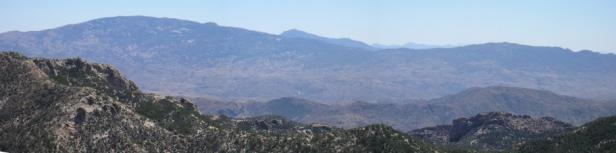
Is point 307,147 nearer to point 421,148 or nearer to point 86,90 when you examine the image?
point 421,148

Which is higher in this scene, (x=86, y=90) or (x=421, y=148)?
(x=86, y=90)

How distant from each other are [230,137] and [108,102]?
95.8ft

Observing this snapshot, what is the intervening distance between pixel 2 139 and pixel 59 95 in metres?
24.2

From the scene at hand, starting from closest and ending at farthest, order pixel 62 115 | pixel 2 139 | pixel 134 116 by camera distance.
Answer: pixel 2 139, pixel 62 115, pixel 134 116

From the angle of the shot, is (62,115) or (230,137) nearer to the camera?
(62,115)

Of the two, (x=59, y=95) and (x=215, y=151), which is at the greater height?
(x=59, y=95)

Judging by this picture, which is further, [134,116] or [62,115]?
[134,116]

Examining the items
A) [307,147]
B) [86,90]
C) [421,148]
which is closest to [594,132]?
[421,148]

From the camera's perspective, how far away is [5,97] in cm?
18988

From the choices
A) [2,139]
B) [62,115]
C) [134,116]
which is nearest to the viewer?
[2,139]

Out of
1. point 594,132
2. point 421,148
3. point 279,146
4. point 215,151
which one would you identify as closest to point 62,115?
point 215,151

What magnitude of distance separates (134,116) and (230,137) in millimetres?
22706

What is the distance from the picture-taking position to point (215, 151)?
187 metres

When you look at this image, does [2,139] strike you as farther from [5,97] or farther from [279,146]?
[279,146]
